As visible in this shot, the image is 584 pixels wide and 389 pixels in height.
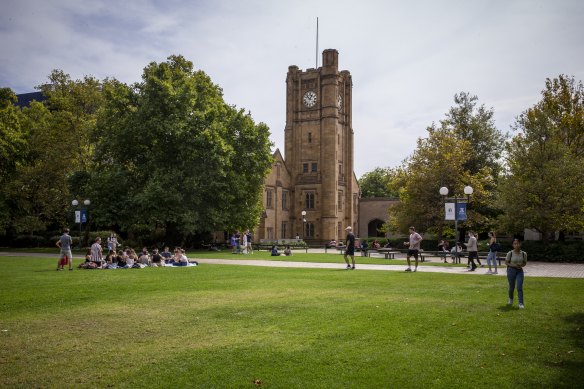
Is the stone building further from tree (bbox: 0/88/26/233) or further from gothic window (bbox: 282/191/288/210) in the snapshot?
tree (bbox: 0/88/26/233)

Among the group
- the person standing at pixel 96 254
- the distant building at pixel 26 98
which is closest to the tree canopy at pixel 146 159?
the person standing at pixel 96 254

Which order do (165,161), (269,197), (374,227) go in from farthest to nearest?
(374,227)
(269,197)
(165,161)

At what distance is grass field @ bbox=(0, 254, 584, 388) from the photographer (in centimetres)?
614

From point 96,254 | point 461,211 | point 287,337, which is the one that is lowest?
point 287,337

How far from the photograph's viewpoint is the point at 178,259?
23.8 meters

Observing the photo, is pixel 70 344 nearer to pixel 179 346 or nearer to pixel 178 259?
pixel 179 346

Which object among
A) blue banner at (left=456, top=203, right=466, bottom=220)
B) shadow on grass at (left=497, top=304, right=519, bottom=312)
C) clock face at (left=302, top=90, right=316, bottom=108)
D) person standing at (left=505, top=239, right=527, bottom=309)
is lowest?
shadow on grass at (left=497, top=304, right=519, bottom=312)

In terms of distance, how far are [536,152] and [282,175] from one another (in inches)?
1322

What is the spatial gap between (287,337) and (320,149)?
2143 inches

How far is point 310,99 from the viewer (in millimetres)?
62875

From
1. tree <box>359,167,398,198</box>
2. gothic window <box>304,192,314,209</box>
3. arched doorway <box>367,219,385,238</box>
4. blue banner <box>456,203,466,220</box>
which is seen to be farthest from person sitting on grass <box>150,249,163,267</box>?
tree <box>359,167,398,198</box>

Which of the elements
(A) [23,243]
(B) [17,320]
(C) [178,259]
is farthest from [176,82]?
(B) [17,320]

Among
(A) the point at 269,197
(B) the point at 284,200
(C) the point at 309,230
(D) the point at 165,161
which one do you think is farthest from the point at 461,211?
(B) the point at 284,200

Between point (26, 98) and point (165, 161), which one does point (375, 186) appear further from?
point (165, 161)
